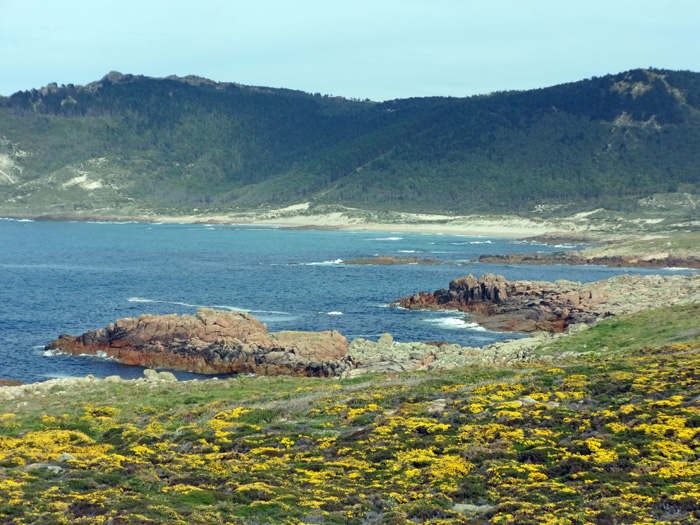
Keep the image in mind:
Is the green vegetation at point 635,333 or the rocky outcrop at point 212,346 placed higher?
the green vegetation at point 635,333

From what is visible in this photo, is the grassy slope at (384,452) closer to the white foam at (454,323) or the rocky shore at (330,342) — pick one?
the rocky shore at (330,342)

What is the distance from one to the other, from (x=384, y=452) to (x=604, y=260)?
124798 mm

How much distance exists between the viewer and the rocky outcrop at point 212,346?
60469mm

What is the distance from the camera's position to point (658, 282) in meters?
86.3

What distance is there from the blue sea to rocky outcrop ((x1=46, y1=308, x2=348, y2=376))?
194cm

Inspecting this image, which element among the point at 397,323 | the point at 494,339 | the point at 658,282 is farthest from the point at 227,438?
the point at 658,282

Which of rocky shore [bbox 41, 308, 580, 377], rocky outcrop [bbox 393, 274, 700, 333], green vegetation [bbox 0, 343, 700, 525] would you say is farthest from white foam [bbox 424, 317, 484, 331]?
green vegetation [bbox 0, 343, 700, 525]

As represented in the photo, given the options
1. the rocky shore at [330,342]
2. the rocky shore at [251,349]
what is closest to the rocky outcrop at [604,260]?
the rocky shore at [330,342]

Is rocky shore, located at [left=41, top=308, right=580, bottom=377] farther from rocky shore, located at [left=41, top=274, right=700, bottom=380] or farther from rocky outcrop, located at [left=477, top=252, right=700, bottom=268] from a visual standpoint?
rocky outcrop, located at [left=477, top=252, right=700, bottom=268]

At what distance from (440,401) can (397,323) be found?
4667cm

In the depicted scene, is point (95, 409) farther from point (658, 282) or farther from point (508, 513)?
point (658, 282)

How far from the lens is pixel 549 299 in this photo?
266ft

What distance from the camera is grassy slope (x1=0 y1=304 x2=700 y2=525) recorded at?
20.7 meters

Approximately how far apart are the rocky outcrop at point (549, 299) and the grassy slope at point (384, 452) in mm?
36006
